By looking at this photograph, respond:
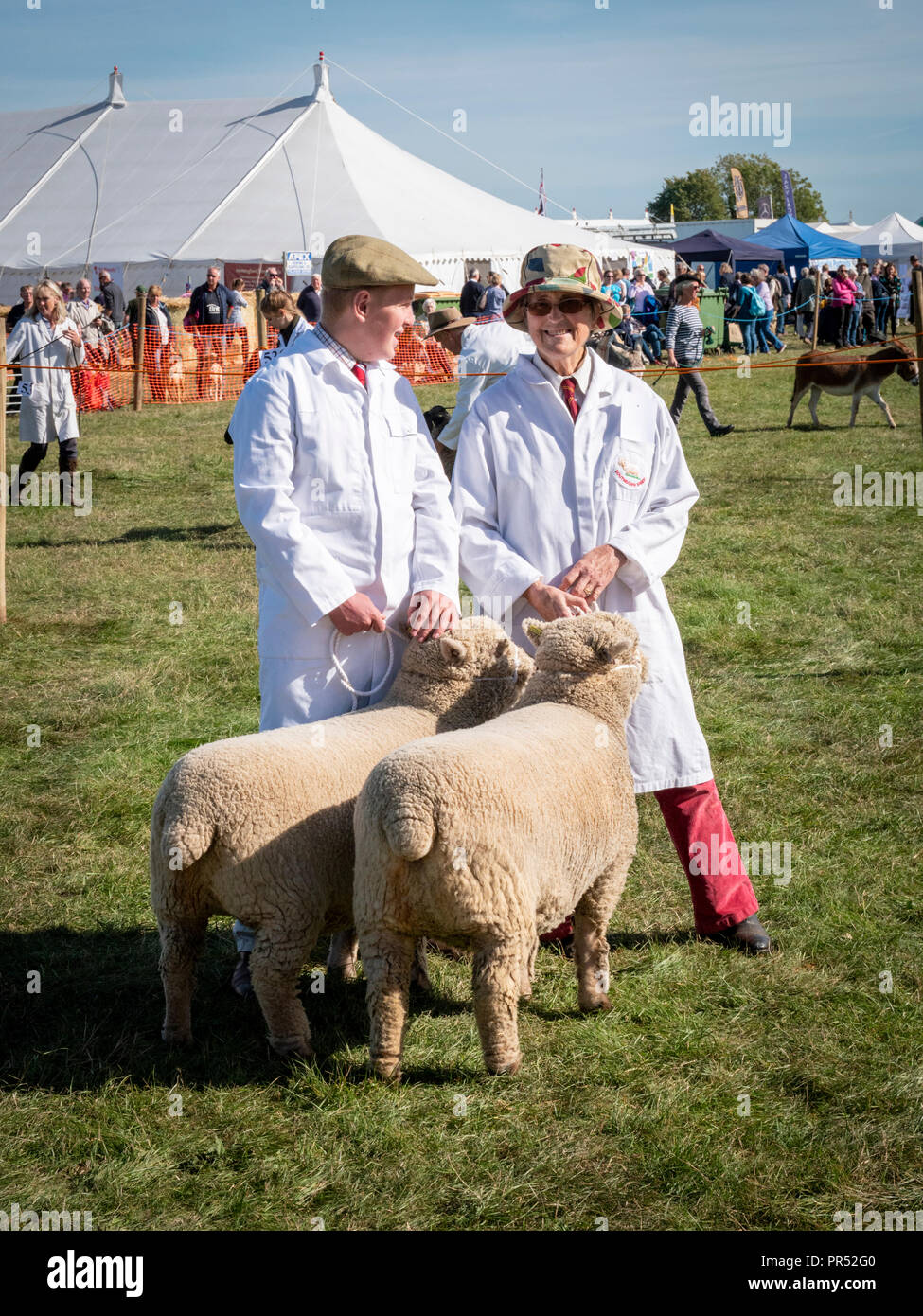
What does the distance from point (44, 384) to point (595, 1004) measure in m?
9.50

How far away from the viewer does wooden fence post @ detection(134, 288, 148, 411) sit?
692 inches

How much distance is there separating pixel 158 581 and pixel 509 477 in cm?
577

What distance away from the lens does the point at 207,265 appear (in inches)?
1016

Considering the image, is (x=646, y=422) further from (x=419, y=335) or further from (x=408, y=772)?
(x=419, y=335)

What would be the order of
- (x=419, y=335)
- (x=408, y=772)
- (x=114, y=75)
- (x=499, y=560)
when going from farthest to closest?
1. (x=114, y=75)
2. (x=419, y=335)
3. (x=499, y=560)
4. (x=408, y=772)

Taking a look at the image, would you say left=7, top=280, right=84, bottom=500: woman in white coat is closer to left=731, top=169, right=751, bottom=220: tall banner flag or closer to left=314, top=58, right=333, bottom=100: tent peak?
left=314, top=58, right=333, bottom=100: tent peak

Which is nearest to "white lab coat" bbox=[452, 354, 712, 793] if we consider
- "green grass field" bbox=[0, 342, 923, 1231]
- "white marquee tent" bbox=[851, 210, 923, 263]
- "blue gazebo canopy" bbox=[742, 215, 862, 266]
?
"green grass field" bbox=[0, 342, 923, 1231]

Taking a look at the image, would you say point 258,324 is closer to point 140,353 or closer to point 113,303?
point 113,303

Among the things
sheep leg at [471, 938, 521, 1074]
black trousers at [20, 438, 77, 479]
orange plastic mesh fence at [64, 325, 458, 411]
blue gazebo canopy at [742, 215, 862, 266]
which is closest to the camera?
sheep leg at [471, 938, 521, 1074]

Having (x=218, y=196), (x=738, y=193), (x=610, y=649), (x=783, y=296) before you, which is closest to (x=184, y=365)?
(x=218, y=196)

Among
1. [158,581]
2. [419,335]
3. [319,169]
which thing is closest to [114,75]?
[319,169]

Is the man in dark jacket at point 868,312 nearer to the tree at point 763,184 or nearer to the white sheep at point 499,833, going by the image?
the white sheep at point 499,833

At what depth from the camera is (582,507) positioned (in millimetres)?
3488

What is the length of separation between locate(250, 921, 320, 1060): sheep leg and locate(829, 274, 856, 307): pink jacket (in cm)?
2507
